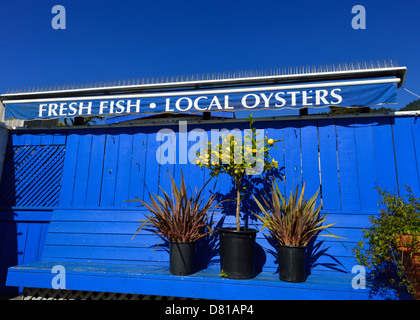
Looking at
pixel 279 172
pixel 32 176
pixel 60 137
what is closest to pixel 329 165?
pixel 279 172

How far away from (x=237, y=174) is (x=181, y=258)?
→ 4.06ft

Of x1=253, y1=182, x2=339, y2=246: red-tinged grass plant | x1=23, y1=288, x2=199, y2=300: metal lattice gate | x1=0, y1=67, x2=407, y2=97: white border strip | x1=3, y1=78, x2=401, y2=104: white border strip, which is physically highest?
x1=0, y1=67, x2=407, y2=97: white border strip

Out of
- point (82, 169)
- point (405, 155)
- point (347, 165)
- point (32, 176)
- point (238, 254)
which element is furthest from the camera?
point (32, 176)

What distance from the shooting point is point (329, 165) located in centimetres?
409

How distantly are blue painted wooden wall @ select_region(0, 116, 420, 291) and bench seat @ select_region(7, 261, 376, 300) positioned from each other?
491 millimetres

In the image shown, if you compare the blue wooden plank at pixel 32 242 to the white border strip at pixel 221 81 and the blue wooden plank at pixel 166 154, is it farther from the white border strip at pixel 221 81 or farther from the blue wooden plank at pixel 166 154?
the white border strip at pixel 221 81

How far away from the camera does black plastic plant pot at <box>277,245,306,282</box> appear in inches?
125

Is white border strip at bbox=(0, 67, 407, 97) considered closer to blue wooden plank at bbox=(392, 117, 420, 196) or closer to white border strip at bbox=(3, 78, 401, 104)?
white border strip at bbox=(3, 78, 401, 104)

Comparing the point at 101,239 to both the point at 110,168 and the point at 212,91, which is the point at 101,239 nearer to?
the point at 110,168

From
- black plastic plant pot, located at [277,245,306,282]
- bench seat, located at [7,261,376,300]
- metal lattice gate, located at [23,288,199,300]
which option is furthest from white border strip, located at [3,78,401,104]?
metal lattice gate, located at [23,288,199,300]

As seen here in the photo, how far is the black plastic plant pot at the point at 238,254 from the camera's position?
331 cm

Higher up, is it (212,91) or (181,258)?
(212,91)
